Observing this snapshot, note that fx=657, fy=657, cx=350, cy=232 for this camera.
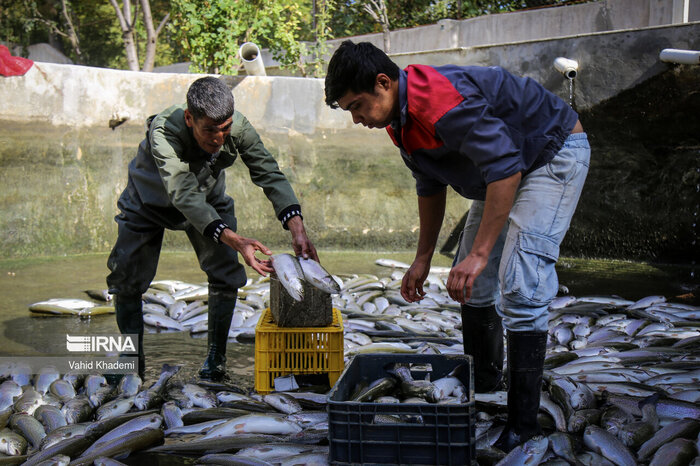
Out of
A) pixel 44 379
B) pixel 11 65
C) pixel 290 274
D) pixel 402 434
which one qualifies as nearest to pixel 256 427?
pixel 290 274

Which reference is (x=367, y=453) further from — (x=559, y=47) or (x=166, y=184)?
(x=559, y=47)

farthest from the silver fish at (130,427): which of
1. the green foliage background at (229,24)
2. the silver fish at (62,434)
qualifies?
the green foliage background at (229,24)

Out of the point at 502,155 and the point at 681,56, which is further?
the point at 681,56

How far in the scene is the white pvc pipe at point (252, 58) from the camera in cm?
852

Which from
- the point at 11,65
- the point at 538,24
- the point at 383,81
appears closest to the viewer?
the point at 383,81

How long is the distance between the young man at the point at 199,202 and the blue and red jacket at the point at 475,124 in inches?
42.9

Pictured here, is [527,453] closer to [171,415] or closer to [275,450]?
[275,450]

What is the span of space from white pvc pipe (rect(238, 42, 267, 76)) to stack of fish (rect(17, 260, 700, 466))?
3.43 metres

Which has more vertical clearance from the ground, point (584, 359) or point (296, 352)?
point (296, 352)

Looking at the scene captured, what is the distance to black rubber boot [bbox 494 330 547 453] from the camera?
2520 millimetres

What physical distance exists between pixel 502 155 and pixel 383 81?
51cm

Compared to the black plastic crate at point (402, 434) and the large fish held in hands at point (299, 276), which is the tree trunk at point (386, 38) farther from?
the black plastic crate at point (402, 434)

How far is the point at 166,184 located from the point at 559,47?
5275mm

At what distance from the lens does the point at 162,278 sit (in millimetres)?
6680
